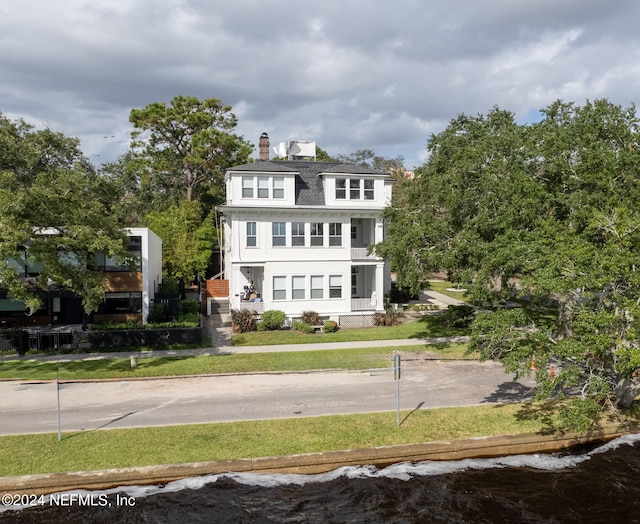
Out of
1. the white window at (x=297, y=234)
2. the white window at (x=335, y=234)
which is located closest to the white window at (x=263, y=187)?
the white window at (x=297, y=234)

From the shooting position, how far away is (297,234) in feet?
104

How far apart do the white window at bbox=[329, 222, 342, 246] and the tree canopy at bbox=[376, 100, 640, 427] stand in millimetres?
6389

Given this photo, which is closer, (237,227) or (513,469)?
(513,469)

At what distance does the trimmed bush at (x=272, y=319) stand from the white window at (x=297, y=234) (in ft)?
15.9

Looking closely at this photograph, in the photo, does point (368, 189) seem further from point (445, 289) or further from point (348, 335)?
point (445, 289)

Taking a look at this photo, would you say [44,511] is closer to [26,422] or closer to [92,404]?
[26,422]

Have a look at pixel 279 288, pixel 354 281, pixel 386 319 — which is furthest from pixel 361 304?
pixel 279 288

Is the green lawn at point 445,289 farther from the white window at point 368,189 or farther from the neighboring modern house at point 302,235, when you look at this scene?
the white window at point 368,189

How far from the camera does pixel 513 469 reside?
1259 cm

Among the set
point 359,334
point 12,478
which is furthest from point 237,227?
point 12,478

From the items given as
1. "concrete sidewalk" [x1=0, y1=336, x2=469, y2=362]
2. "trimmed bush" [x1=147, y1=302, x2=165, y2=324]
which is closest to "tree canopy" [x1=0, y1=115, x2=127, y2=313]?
"concrete sidewalk" [x1=0, y1=336, x2=469, y2=362]

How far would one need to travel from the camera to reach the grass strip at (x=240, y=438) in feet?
39.3

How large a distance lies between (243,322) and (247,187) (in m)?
8.65

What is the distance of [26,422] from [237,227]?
1780 centimetres
